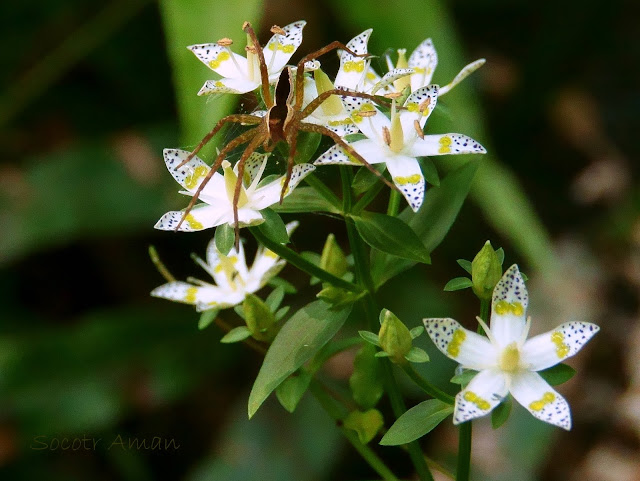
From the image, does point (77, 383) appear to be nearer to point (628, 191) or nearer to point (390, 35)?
point (390, 35)

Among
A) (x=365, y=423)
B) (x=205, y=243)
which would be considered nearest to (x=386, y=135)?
(x=365, y=423)

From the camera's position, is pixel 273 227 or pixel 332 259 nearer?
pixel 273 227

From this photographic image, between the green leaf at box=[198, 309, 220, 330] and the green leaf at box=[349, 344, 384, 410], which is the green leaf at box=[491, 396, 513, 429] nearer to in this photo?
the green leaf at box=[349, 344, 384, 410]

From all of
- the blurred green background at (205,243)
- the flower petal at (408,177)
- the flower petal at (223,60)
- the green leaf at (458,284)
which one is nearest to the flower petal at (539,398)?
the green leaf at (458,284)

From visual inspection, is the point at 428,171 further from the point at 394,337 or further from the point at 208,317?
the point at 208,317

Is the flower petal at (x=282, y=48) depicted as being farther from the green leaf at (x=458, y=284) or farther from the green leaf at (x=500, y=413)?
the green leaf at (x=500, y=413)

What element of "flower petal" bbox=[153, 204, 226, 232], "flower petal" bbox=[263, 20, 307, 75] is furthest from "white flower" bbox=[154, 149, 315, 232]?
"flower petal" bbox=[263, 20, 307, 75]
